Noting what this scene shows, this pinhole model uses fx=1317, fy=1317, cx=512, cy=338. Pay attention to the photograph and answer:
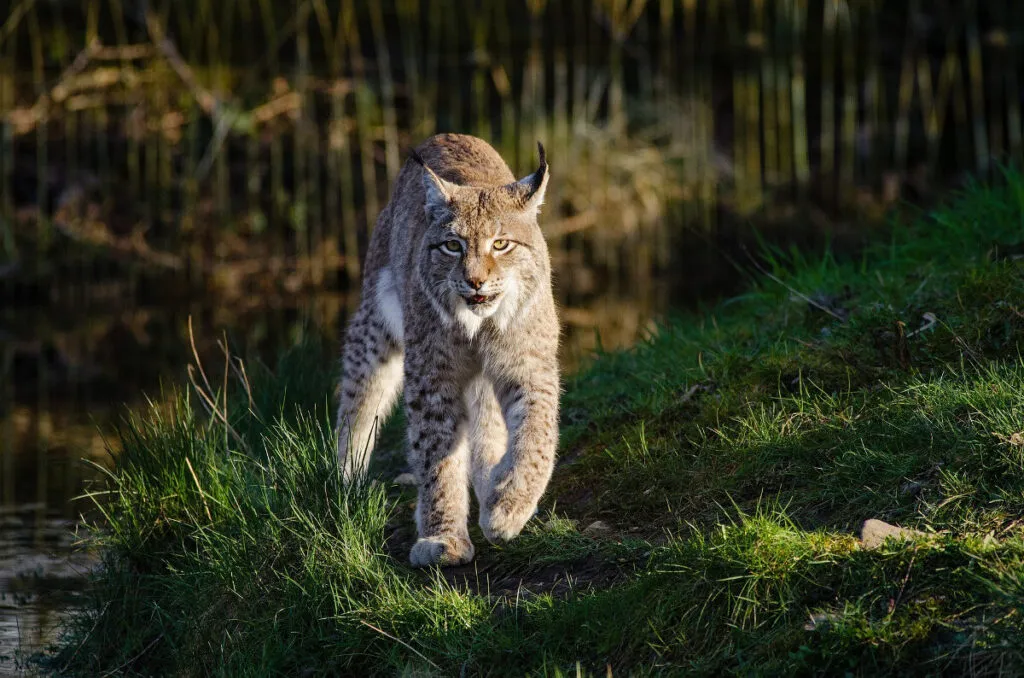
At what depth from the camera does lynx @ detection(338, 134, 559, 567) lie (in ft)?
16.0

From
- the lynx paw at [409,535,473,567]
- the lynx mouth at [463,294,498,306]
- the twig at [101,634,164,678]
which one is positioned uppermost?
the lynx mouth at [463,294,498,306]

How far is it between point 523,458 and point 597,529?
0.38m

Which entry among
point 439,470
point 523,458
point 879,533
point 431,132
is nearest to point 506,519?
point 523,458

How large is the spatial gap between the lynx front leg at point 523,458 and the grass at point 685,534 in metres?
0.11

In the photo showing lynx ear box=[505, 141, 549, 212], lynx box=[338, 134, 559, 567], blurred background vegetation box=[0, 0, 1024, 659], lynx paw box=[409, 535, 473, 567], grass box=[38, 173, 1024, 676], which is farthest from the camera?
blurred background vegetation box=[0, 0, 1024, 659]

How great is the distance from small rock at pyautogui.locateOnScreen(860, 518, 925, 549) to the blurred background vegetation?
937 cm

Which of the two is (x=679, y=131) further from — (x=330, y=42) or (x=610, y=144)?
(x=330, y=42)

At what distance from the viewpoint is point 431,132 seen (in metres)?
14.4

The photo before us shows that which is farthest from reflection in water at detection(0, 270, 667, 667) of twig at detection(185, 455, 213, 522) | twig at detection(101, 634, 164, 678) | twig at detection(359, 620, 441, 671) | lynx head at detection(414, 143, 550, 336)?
twig at detection(359, 620, 441, 671)

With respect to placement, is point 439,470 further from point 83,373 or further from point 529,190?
point 83,373

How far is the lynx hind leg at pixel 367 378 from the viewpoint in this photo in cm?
615

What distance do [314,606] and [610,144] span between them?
10840mm

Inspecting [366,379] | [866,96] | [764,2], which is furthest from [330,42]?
[366,379]

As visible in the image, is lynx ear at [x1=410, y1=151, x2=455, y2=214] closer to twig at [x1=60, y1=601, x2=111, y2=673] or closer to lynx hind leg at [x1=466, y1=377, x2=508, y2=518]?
lynx hind leg at [x1=466, y1=377, x2=508, y2=518]
